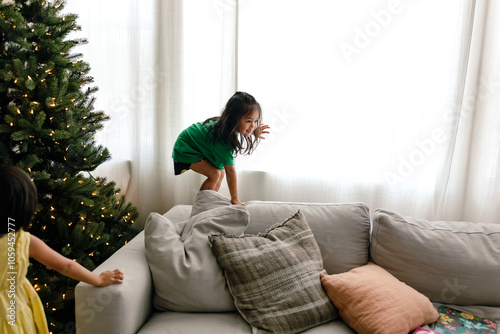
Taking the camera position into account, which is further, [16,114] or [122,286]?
[16,114]

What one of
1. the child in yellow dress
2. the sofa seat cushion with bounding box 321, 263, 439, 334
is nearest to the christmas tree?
the child in yellow dress

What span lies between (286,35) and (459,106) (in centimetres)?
107

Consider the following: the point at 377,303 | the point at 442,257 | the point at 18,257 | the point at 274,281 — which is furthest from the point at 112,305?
the point at 442,257

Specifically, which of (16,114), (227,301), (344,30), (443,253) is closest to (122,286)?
(227,301)

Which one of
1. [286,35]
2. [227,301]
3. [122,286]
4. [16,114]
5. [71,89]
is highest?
[286,35]

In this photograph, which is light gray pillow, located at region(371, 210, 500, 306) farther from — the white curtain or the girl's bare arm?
the girl's bare arm

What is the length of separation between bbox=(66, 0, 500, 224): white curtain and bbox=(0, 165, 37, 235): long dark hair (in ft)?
4.64

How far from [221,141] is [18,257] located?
1118 mm

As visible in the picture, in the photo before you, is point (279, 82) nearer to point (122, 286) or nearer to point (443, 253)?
point (443, 253)

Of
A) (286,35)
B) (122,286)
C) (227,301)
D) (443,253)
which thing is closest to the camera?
(122,286)

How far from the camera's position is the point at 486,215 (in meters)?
2.28

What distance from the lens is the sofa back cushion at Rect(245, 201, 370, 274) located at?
185cm

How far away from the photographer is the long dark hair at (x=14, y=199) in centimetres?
112

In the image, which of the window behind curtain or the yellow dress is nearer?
the yellow dress
